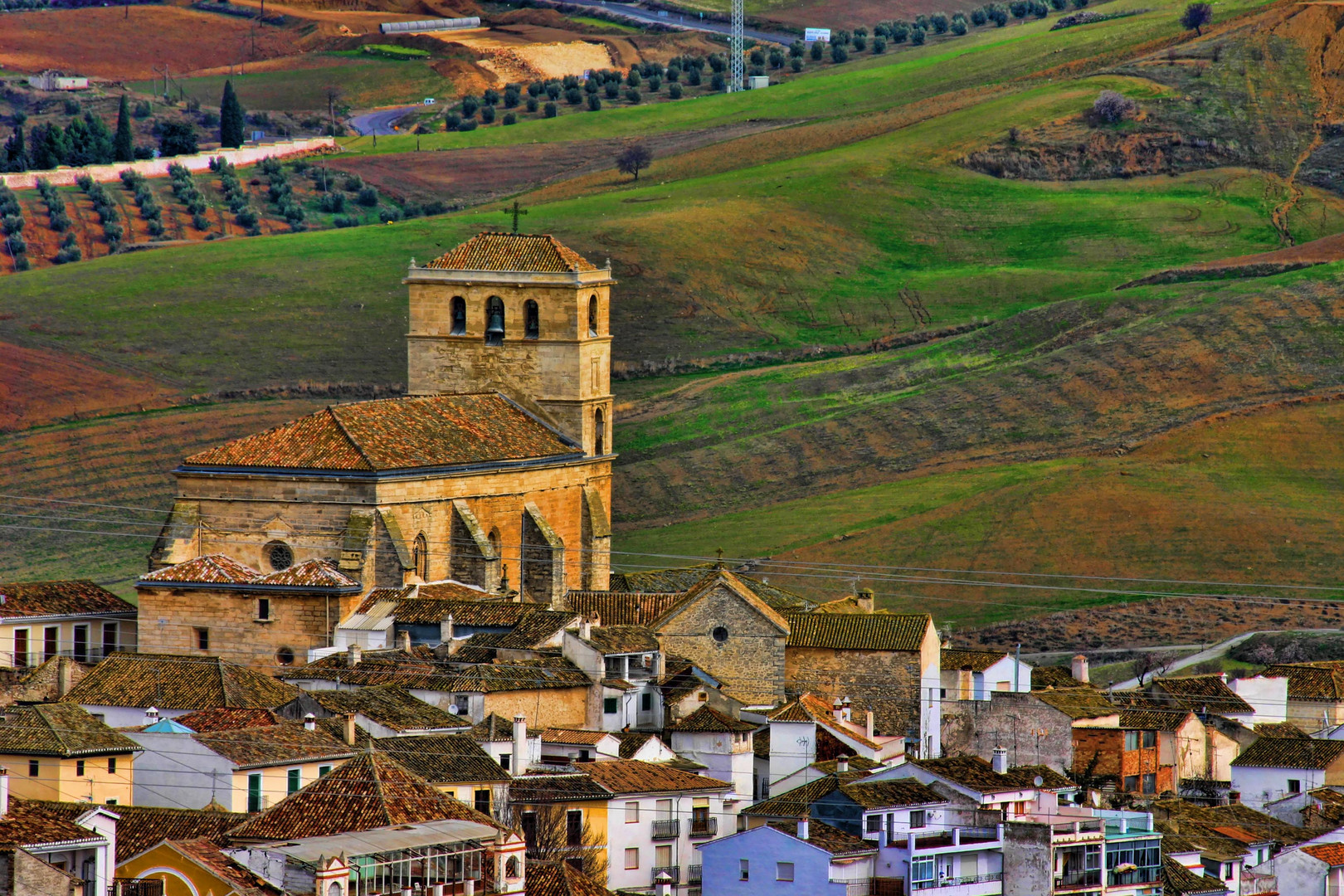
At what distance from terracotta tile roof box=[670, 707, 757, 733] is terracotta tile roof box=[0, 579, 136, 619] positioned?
16907 mm

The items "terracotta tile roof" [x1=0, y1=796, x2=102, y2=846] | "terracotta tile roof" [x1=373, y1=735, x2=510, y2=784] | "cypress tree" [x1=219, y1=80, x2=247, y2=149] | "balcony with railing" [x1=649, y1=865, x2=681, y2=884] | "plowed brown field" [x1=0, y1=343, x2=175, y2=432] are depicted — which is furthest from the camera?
"cypress tree" [x1=219, y1=80, x2=247, y2=149]

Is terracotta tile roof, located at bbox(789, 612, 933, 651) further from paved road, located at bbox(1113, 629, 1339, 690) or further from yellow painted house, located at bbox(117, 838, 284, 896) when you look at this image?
yellow painted house, located at bbox(117, 838, 284, 896)

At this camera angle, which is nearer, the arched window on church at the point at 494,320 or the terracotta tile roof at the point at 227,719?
the terracotta tile roof at the point at 227,719

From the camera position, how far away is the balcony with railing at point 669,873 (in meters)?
56.8

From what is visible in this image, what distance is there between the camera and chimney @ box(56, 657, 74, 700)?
6322 centimetres

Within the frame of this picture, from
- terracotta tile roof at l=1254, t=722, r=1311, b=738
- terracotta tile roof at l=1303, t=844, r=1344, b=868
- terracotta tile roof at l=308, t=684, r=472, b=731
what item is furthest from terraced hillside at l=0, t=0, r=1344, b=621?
terracotta tile roof at l=308, t=684, r=472, b=731

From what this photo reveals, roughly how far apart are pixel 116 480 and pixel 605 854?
65213 millimetres

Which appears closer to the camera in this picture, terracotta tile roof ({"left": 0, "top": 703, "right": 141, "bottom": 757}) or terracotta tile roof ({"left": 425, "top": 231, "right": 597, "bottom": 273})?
terracotta tile roof ({"left": 0, "top": 703, "right": 141, "bottom": 757})

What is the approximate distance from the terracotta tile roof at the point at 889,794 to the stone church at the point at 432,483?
59.1ft

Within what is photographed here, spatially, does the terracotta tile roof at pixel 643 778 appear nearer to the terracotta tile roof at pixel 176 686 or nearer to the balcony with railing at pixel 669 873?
the balcony with railing at pixel 669 873

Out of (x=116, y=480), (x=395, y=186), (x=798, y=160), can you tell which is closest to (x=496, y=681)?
(x=116, y=480)

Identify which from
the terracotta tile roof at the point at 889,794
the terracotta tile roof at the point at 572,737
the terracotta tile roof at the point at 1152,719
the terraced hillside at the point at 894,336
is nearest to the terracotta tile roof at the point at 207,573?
the terracotta tile roof at the point at 572,737

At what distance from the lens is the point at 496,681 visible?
2454 inches

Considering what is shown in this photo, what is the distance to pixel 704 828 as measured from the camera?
191ft
